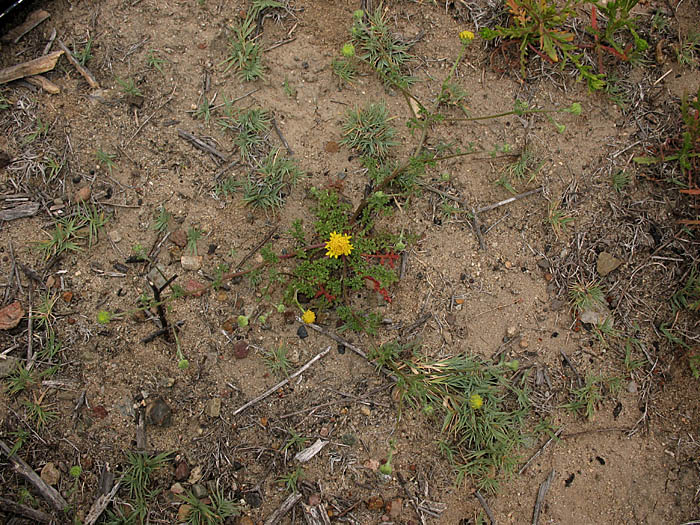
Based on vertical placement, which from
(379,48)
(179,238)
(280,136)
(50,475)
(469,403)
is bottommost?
(469,403)

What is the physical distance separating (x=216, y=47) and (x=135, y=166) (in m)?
0.99

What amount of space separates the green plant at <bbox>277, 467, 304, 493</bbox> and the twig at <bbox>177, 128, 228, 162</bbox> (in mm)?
1974

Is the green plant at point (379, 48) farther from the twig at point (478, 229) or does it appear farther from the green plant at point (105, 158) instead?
the green plant at point (105, 158)

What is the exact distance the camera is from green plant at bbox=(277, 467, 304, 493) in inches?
116

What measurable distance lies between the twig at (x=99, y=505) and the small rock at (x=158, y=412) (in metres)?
0.36

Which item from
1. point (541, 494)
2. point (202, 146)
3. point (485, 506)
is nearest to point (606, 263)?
point (541, 494)

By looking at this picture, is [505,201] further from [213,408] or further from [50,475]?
[50,475]

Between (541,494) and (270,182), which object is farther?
(270,182)

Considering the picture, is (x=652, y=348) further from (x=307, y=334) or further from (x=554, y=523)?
(x=307, y=334)

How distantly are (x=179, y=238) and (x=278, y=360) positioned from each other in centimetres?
99

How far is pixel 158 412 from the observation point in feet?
9.86

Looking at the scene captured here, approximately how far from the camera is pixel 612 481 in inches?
124

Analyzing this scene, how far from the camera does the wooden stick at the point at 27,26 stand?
3508 millimetres

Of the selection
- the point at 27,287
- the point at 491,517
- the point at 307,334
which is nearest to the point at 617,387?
the point at 491,517
